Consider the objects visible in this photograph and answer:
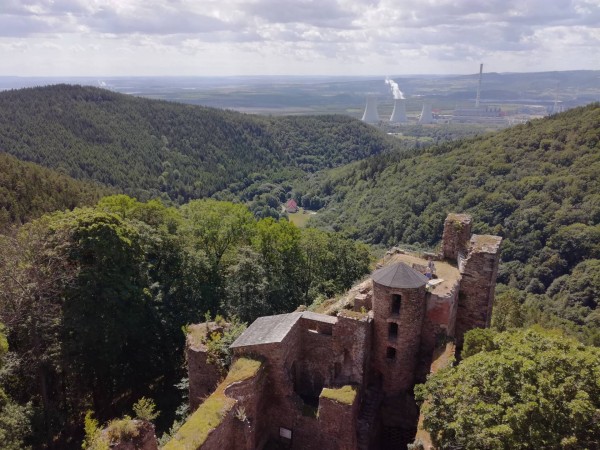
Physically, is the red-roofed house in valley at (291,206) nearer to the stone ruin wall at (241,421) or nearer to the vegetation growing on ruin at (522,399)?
the stone ruin wall at (241,421)

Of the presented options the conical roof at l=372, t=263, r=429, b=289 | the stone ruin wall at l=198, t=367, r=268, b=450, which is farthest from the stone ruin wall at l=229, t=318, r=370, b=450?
the conical roof at l=372, t=263, r=429, b=289

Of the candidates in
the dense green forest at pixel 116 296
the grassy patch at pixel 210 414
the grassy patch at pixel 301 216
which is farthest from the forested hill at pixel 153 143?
the grassy patch at pixel 210 414

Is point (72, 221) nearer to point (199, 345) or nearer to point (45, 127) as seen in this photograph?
point (199, 345)

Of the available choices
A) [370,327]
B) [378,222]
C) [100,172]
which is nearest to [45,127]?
[100,172]

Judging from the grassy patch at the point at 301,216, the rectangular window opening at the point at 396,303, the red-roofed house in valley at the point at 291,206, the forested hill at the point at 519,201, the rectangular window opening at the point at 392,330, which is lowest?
the grassy patch at the point at 301,216

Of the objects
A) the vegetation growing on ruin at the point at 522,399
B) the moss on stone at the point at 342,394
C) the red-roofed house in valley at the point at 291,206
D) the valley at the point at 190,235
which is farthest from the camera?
the red-roofed house in valley at the point at 291,206

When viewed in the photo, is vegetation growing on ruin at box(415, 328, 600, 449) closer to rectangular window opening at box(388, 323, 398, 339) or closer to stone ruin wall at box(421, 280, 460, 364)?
stone ruin wall at box(421, 280, 460, 364)
